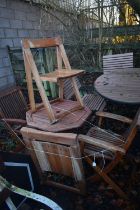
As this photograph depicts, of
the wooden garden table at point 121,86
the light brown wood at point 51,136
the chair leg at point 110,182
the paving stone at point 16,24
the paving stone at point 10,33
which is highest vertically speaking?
the paving stone at point 16,24

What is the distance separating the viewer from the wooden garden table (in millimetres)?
3131

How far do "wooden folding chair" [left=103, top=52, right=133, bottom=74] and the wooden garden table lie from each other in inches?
19.0

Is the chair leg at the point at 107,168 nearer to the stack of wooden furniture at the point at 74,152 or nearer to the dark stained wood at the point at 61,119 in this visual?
the stack of wooden furniture at the point at 74,152

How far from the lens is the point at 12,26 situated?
530 cm

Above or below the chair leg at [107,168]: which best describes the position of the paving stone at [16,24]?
above

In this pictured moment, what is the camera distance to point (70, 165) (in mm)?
2414

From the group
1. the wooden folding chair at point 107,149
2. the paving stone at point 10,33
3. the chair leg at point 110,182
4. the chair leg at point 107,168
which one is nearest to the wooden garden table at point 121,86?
the wooden folding chair at point 107,149

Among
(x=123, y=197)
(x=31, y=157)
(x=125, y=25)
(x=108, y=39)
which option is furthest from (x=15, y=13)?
(x=123, y=197)

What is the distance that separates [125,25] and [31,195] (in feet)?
19.1

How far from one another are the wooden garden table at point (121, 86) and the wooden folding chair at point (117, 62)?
0.48 m

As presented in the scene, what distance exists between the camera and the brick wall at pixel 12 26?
16.1 ft

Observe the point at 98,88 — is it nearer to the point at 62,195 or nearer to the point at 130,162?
the point at 130,162

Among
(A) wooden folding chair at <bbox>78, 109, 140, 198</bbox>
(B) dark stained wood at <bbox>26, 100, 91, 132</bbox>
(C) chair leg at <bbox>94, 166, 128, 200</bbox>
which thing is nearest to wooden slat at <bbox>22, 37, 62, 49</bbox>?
(B) dark stained wood at <bbox>26, 100, 91, 132</bbox>

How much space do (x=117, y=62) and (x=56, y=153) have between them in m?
3.02
